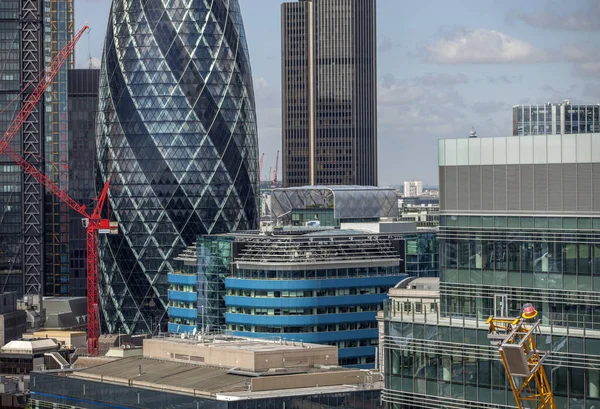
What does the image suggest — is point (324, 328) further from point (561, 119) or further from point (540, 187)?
point (540, 187)

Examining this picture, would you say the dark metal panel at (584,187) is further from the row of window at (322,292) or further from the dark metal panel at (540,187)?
the row of window at (322,292)

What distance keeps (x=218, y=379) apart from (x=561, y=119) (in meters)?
79.0

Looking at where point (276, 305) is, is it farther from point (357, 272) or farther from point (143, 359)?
point (143, 359)

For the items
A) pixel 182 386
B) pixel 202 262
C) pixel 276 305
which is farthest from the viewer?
pixel 202 262

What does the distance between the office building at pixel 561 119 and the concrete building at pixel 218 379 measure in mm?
57089

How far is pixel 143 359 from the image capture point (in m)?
125

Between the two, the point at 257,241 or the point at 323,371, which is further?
the point at 257,241

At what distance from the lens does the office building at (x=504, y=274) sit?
7275 centimetres

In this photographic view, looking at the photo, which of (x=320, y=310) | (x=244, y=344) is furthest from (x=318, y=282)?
(x=244, y=344)

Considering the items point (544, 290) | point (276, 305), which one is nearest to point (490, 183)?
point (544, 290)

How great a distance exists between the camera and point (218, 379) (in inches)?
4336

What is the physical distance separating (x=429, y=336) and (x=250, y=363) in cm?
3595

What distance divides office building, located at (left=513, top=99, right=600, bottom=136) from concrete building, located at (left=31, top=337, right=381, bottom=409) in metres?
57.1

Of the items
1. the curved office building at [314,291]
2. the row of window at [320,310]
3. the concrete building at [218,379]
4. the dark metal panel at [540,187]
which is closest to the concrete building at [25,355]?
the curved office building at [314,291]
